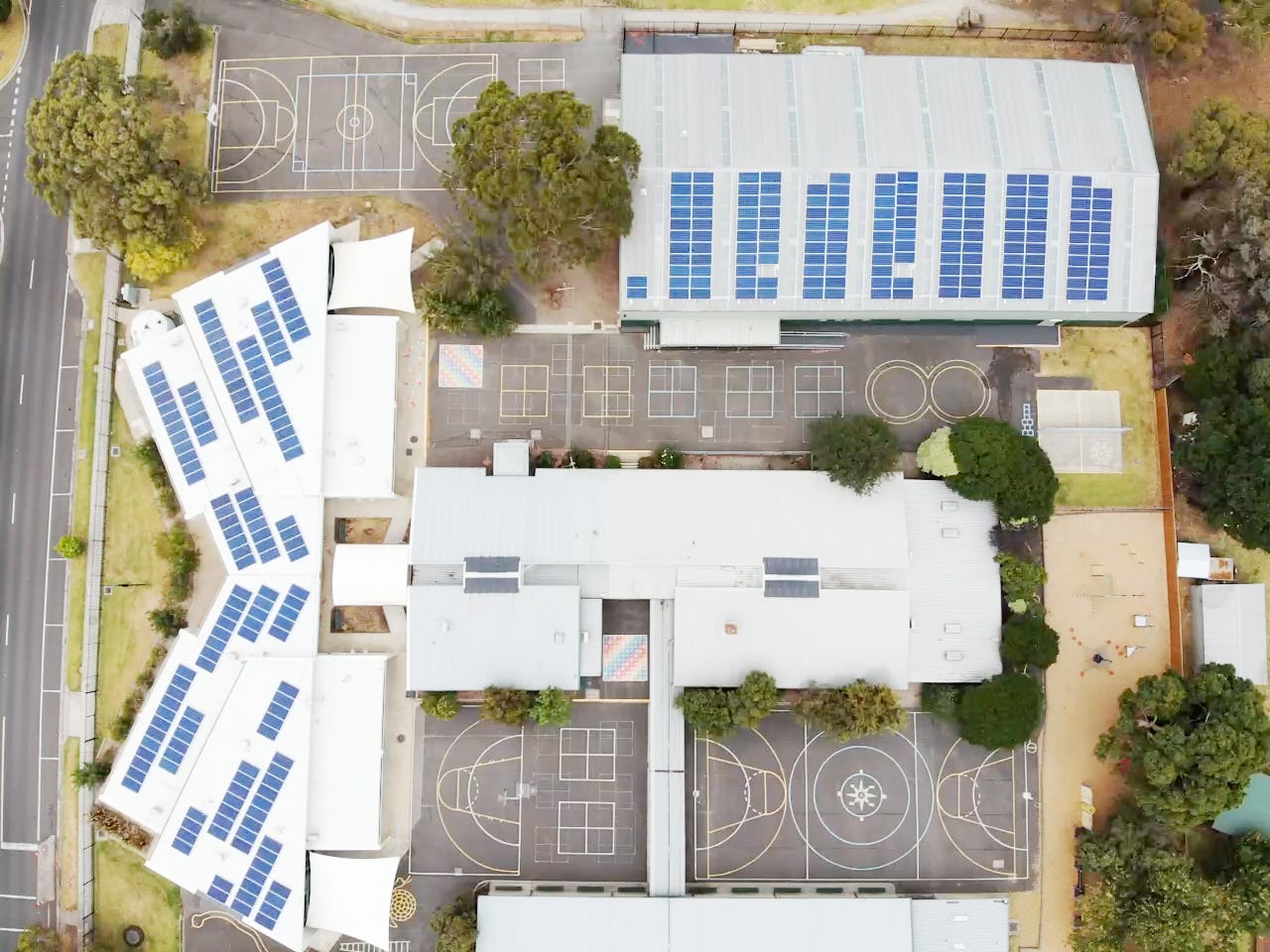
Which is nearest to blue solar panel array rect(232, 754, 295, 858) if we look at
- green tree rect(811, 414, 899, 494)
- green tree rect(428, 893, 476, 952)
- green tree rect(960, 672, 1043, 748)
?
green tree rect(428, 893, 476, 952)

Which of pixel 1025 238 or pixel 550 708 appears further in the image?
pixel 1025 238

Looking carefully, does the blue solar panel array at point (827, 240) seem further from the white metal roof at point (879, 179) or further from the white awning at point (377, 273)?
Result: the white awning at point (377, 273)

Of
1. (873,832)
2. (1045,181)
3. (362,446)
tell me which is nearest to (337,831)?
Answer: (362,446)

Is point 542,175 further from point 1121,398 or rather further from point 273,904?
point 273,904

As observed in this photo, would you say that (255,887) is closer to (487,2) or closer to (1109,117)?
(487,2)

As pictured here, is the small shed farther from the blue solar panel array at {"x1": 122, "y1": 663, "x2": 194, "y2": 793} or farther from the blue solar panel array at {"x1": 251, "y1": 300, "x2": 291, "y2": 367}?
the blue solar panel array at {"x1": 122, "y1": 663, "x2": 194, "y2": 793}

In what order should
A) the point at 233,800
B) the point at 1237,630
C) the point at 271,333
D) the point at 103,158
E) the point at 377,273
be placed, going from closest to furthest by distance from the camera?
1. the point at 103,158
2. the point at 233,800
3. the point at 271,333
4. the point at 1237,630
5. the point at 377,273

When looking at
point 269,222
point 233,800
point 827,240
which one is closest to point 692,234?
point 827,240
